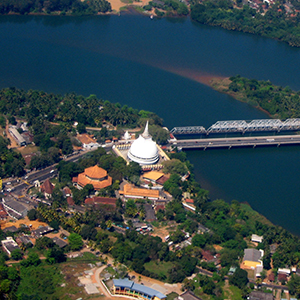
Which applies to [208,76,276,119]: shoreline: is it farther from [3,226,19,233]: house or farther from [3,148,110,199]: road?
[3,226,19,233]: house

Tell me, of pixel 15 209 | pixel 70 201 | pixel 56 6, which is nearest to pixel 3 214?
pixel 15 209

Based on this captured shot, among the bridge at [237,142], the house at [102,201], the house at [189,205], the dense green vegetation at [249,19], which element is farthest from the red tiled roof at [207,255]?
the dense green vegetation at [249,19]

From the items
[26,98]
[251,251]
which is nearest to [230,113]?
[26,98]

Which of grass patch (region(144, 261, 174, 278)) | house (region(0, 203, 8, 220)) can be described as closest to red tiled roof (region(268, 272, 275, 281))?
grass patch (region(144, 261, 174, 278))

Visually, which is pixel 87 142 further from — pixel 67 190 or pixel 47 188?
pixel 47 188

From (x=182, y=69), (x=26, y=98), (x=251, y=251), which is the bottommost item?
(x=251, y=251)

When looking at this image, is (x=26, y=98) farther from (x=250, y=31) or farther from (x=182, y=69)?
(x=250, y=31)
